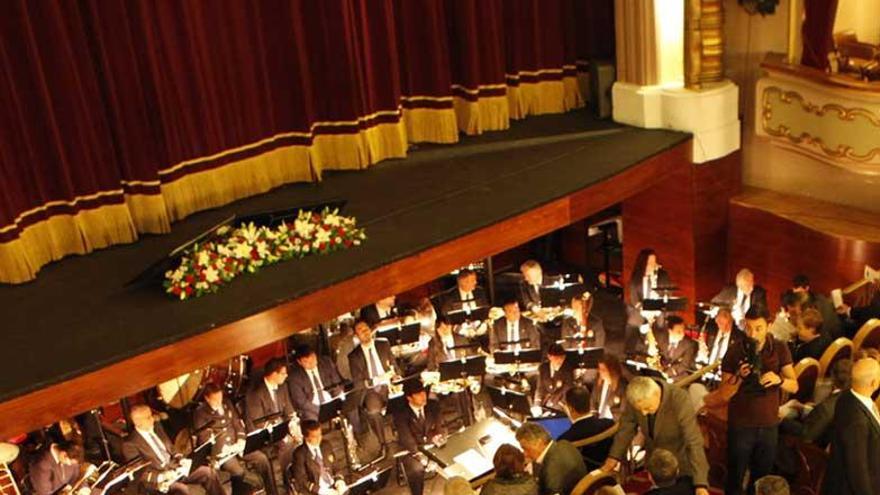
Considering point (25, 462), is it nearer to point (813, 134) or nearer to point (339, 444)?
point (339, 444)

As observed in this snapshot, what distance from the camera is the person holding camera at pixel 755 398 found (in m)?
4.95

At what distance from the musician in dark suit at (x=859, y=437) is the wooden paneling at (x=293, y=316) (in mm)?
2996

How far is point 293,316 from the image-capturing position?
240 inches

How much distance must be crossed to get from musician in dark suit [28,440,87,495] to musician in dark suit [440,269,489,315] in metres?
2.94

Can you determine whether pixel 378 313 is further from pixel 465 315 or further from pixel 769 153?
pixel 769 153

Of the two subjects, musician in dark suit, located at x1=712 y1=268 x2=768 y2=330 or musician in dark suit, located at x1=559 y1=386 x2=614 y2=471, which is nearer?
musician in dark suit, located at x1=559 y1=386 x2=614 y2=471

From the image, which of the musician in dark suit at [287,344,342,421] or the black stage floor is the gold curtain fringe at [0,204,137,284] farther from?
the musician in dark suit at [287,344,342,421]

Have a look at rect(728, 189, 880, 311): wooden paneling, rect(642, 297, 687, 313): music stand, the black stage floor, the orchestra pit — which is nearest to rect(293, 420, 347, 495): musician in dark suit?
the orchestra pit

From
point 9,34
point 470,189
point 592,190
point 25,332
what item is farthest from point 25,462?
point 592,190

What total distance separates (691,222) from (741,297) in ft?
4.01

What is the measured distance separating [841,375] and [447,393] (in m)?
2.68

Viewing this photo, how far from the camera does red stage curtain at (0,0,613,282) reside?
6746 mm

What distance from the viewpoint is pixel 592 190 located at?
7625mm

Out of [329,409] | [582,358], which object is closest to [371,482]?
[329,409]
